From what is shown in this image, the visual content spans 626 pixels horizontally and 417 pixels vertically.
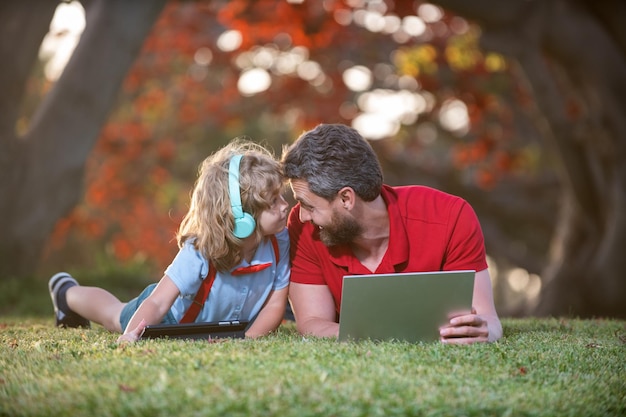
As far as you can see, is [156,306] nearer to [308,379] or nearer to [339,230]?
[339,230]

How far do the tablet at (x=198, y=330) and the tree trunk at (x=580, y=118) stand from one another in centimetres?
618

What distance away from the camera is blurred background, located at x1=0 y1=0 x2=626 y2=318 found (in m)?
9.30

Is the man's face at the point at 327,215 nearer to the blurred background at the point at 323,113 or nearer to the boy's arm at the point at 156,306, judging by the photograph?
the boy's arm at the point at 156,306

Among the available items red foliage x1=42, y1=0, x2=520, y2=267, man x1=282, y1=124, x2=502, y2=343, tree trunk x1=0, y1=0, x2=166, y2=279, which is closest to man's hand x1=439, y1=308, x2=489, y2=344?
man x1=282, y1=124, x2=502, y2=343

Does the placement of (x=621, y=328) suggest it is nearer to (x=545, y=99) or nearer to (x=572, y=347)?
(x=572, y=347)

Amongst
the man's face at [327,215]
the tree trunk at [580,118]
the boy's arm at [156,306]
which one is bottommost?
the tree trunk at [580,118]

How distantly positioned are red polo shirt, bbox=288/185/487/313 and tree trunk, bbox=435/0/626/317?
535 centimetres

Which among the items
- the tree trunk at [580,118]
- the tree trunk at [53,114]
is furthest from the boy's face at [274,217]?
the tree trunk at [580,118]

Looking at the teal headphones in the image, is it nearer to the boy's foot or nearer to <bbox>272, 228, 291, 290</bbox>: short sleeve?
<bbox>272, 228, 291, 290</bbox>: short sleeve

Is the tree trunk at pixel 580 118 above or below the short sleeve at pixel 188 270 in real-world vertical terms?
below

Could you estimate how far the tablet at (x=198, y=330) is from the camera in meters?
4.28

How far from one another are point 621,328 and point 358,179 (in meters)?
2.30

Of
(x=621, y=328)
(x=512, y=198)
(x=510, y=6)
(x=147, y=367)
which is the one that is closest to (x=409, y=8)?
(x=510, y=6)

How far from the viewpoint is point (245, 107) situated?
18.4m
